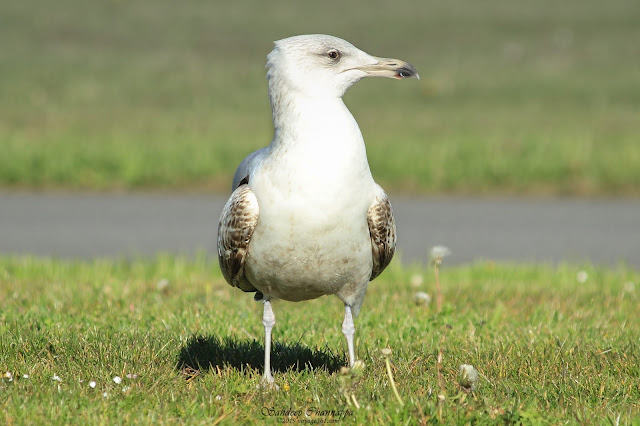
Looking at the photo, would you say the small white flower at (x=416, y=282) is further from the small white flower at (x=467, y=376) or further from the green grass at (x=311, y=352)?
the small white flower at (x=467, y=376)

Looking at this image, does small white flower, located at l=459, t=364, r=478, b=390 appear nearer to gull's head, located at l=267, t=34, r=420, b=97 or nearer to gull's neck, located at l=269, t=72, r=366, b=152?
gull's neck, located at l=269, t=72, r=366, b=152

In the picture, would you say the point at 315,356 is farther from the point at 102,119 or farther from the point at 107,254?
the point at 102,119

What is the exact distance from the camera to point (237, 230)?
4.35 metres

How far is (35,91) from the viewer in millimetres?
23266

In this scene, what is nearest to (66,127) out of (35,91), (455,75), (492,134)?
(35,91)

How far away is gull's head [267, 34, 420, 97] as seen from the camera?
4.29 m

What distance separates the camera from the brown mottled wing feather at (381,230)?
4.40m

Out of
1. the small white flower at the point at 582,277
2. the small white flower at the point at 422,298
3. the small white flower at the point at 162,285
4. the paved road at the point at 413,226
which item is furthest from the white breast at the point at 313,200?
the paved road at the point at 413,226

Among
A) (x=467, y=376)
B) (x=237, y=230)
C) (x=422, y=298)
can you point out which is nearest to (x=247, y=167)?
(x=237, y=230)

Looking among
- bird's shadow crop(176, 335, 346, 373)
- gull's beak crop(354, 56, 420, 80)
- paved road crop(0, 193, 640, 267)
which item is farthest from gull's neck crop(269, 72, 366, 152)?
paved road crop(0, 193, 640, 267)

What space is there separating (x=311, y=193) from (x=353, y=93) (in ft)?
67.3

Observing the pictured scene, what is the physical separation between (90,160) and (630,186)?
9.18 m

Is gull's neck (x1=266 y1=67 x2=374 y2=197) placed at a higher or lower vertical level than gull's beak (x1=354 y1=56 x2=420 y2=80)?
lower

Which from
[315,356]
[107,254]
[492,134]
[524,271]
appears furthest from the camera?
[492,134]
